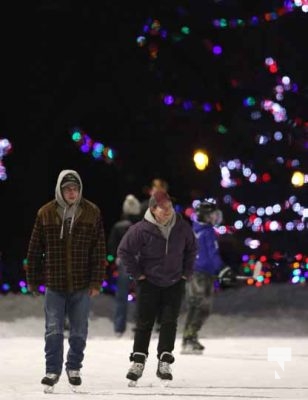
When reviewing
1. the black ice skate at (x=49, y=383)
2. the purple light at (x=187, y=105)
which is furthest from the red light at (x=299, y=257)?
the black ice skate at (x=49, y=383)

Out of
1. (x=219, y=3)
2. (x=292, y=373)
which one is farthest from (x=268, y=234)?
(x=292, y=373)

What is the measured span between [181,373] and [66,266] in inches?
86.8

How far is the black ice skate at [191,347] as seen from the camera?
543 inches

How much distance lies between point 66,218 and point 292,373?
2.90 metres

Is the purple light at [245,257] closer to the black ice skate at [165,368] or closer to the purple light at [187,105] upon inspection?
the purple light at [187,105]

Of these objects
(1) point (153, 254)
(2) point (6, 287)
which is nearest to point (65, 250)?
(1) point (153, 254)

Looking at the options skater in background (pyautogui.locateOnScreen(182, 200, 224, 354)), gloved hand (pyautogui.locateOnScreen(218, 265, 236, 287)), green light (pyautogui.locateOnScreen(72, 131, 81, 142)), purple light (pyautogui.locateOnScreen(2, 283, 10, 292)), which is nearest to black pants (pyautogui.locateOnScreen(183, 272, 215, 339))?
skater in background (pyautogui.locateOnScreen(182, 200, 224, 354))

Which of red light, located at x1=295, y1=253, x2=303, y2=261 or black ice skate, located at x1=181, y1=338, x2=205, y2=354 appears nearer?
black ice skate, located at x1=181, y1=338, x2=205, y2=354

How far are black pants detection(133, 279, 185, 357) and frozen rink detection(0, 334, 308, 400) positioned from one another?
1.07ft

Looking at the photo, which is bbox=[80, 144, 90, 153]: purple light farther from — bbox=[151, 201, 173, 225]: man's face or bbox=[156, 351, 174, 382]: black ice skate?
bbox=[156, 351, 174, 382]: black ice skate

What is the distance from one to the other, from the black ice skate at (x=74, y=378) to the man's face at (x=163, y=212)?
5.01 feet

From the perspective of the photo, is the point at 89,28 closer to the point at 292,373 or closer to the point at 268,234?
the point at 268,234

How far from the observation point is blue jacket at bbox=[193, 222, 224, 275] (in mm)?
13660

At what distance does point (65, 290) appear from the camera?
9852mm
